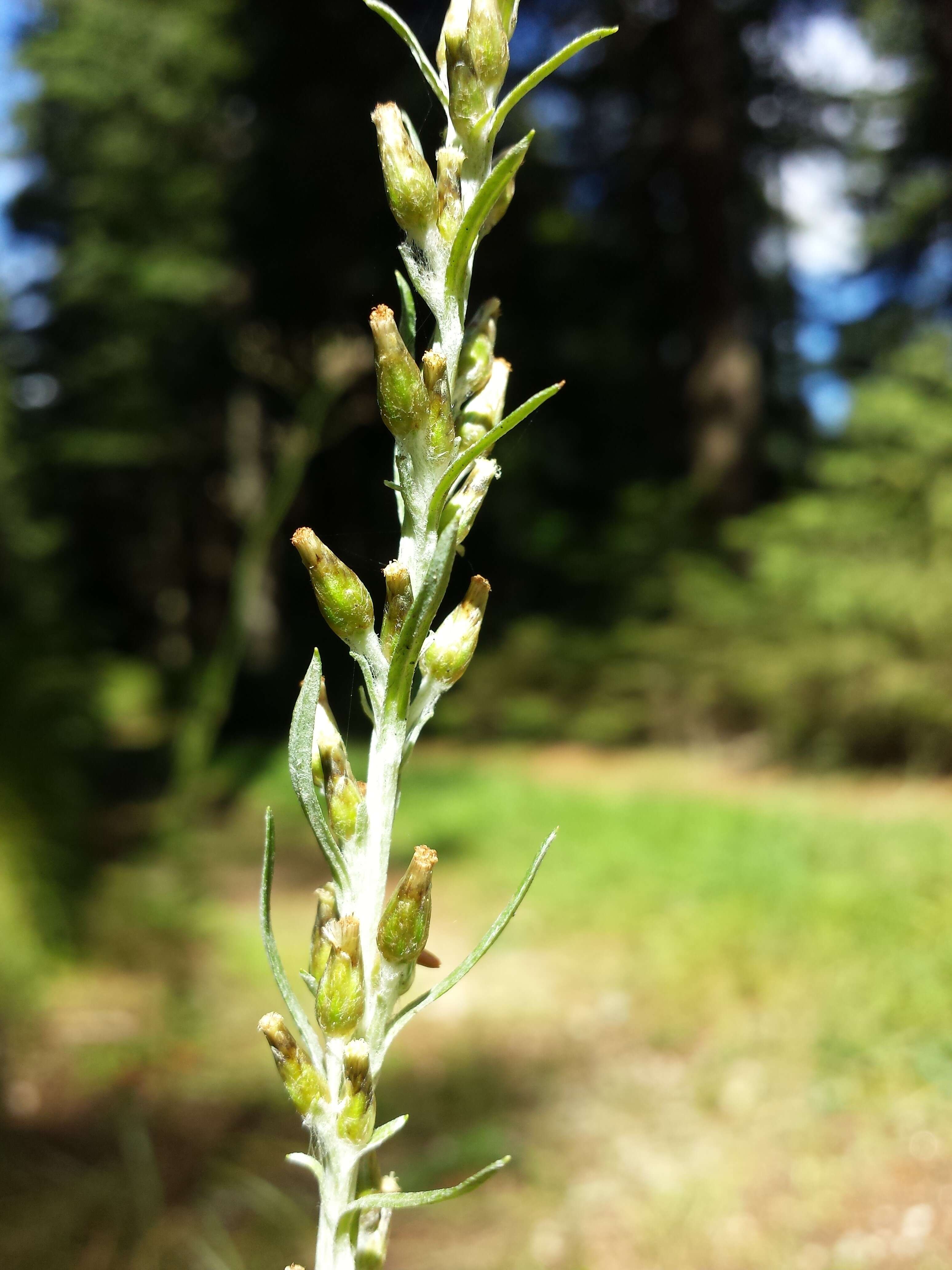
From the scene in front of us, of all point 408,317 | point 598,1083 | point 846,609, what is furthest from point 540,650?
point 408,317

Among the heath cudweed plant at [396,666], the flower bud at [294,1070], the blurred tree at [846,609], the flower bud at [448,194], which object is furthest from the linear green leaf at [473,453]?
the blurred tree at [846,609]

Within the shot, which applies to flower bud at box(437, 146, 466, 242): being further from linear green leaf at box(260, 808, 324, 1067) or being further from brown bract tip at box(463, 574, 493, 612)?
linear green leaf at box(260, 808, 324, 1067)

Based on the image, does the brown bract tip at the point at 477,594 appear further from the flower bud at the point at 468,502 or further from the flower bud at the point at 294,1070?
the flower bud at the point at 294,1070

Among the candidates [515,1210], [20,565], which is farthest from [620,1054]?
[20,565]

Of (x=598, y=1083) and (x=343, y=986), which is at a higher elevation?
(x=343, y=986)

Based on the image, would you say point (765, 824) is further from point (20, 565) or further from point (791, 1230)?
point (20, 565)

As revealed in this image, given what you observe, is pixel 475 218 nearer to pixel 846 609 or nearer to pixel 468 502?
pixel 468 502
